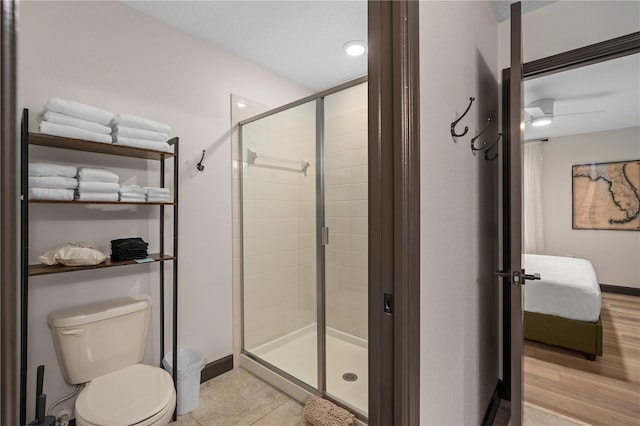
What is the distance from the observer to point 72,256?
151cm

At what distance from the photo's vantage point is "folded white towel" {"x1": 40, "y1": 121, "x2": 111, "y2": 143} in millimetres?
1431

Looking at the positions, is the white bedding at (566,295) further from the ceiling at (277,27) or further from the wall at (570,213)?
the ceiling at (277,27)

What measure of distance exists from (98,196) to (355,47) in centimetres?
193

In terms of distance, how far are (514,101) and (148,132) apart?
71.6 inches

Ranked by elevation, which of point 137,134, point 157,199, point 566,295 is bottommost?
point 566,295

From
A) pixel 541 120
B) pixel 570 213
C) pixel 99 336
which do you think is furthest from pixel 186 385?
pixel 570 213

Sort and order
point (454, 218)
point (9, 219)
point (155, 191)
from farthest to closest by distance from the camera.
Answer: point (155, 191)
point (454, 218)
point (9, 219)

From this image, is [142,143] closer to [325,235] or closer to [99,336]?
[99,336]

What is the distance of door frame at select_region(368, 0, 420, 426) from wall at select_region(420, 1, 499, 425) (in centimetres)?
10

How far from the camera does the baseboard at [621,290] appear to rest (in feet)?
12.4

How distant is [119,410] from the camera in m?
1.37

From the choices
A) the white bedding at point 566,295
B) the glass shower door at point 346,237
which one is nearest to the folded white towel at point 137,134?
the glass shower door at point 346,237

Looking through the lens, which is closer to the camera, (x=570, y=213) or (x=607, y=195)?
(x=607, y=195)

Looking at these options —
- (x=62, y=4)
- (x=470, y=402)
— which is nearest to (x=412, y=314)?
(x=470, y=402)
